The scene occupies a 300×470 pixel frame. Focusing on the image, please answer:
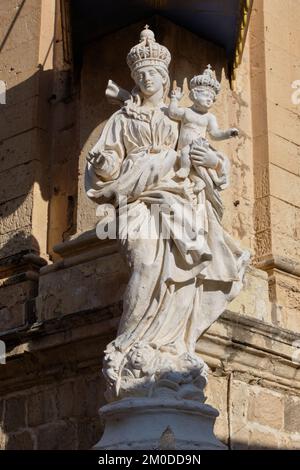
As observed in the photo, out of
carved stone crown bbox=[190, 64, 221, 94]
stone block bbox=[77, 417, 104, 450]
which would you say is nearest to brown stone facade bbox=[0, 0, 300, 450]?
stone block bbox=[77, 417, 104, 450]

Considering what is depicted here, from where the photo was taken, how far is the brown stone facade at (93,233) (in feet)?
25.5

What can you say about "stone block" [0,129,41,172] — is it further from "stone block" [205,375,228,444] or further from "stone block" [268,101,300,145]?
"stone block" [205,375,228,444]

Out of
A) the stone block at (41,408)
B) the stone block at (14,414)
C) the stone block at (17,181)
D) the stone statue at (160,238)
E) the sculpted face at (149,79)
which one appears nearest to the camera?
the stone statue at (160,238)

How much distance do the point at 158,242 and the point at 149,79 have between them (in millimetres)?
974

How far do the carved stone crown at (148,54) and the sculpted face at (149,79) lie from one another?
34 millimetres

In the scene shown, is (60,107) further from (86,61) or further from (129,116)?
(129,116)

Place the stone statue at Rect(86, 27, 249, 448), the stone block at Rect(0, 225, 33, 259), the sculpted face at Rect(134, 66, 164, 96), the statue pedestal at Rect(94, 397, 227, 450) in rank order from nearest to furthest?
the statue pedestal at Rect(94, 397, 227, 450), the stone statue at Rect(86, 27, 249, 448), the sculpted face at Rect(134, 66, 164, 96), the stone block at Rect(0, 225, 33, 259)

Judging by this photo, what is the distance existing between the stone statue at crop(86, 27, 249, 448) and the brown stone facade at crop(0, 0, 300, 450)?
43 centimetres

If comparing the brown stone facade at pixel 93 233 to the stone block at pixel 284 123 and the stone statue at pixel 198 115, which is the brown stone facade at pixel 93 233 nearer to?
the stone block at pixel 284 123

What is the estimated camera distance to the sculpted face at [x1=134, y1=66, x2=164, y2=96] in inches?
297

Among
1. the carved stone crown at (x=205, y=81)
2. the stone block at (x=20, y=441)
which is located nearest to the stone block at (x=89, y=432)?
the stone block at (x=20, y=441)

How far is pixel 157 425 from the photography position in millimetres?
6754

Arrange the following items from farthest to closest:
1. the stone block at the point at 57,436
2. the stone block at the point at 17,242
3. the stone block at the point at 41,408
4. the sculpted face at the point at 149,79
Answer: the stone block at the point at 17,242
the stone block at the point at 41,408
the stone block at the point at 57,436
the sculpted face at the point at 149,79

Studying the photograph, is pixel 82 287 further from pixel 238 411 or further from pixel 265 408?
pixel 265 408
